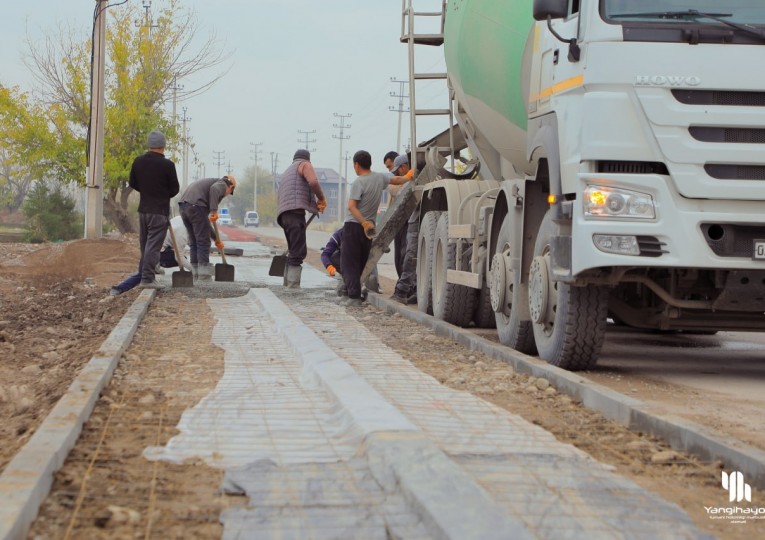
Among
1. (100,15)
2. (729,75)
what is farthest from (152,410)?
(100,15)

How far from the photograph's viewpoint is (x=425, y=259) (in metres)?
13.5

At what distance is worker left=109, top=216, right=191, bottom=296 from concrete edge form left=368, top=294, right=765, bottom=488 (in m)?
6.83

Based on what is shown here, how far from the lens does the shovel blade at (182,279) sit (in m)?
15.9

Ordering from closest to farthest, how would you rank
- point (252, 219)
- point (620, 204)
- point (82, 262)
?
point (620, 204)
point (82, 262)
point (252, 219)

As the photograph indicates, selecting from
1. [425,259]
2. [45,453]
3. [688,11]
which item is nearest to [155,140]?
[425,259]

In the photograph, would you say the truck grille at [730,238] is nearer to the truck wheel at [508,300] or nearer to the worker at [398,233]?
the truck wheel at [508,300]

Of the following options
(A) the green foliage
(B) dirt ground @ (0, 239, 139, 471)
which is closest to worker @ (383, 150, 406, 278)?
(B) dirt ground @ (0, 239, 139, 471)

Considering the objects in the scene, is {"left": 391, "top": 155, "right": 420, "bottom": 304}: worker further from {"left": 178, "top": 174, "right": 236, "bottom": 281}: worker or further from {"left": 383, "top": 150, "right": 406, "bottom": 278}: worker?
{"left": 178, "top": 174, "right": 236, "bottom": 281}: worker

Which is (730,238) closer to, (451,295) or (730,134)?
(730,134)

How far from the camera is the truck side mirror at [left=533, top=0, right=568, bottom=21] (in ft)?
25.4

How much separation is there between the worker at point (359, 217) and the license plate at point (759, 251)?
709 cm

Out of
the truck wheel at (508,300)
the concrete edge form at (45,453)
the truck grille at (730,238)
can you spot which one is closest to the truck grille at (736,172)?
the truck grille at (730,238)

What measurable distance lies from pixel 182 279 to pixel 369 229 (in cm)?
318

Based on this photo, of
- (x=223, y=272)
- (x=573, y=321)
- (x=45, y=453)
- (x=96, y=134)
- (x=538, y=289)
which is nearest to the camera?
(x=45, y=453)
